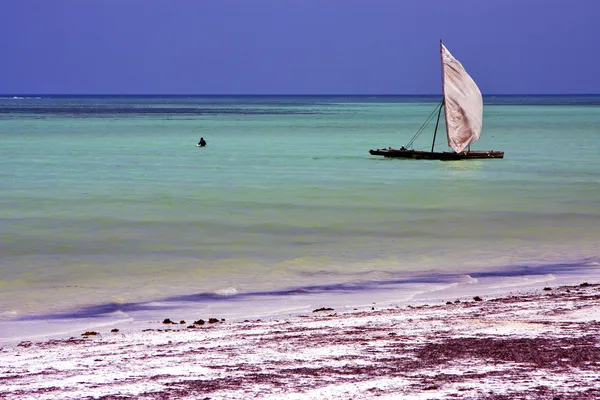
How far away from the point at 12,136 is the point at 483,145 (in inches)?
1517

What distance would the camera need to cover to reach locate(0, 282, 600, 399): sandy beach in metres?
8.88

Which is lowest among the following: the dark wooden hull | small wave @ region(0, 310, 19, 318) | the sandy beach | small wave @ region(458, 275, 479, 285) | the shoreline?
small wave @ region(458, 275, 479, 285)

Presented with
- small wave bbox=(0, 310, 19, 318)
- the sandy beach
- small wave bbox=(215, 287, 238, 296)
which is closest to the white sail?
small wave bbox=(215, 287, 238, 296)

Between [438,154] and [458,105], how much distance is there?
3424 mm

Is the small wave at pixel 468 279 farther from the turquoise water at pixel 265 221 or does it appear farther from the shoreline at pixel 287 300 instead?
the turquoise water at pixel 265 221

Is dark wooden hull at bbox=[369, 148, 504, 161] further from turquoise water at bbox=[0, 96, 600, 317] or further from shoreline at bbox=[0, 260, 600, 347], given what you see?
shoreline at bbox=[0, 260, 600, 347]

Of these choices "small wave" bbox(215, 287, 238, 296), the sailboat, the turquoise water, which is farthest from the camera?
the sailboat

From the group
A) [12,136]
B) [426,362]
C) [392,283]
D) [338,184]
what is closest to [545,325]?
[426,362]

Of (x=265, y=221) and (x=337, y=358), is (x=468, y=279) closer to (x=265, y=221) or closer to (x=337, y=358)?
(x=337, y=358)

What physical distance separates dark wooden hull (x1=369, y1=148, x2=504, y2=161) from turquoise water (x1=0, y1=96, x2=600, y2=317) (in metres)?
0.46

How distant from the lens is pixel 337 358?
10219 mm

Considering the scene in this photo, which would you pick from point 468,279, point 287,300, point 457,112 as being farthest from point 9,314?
point 457,112

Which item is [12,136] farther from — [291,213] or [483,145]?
[291,213]

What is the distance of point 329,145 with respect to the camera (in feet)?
232
